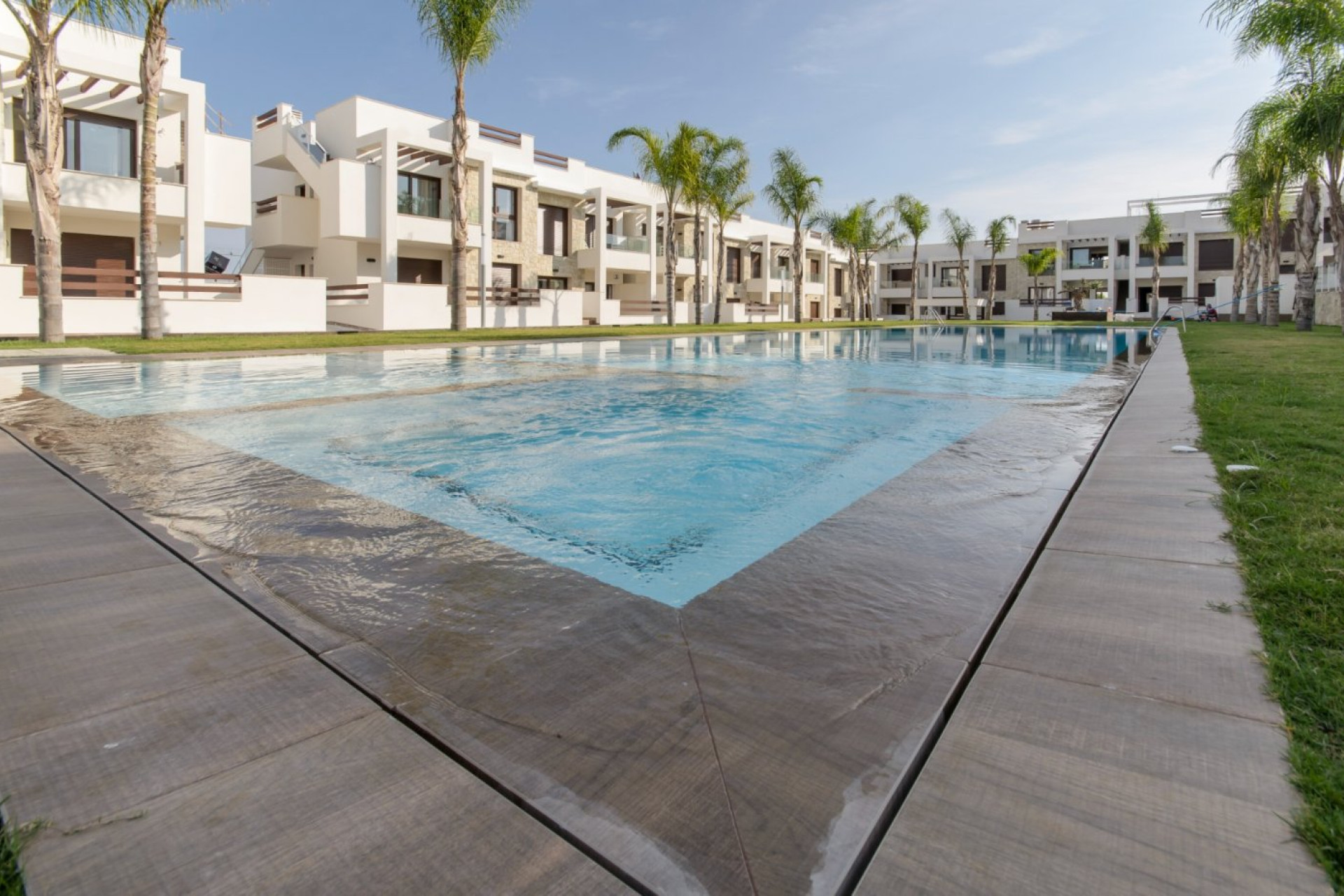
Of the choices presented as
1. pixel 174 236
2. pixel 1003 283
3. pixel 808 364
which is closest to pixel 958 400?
pixel 808 364

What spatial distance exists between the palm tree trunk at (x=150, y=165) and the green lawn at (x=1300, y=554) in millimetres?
18570

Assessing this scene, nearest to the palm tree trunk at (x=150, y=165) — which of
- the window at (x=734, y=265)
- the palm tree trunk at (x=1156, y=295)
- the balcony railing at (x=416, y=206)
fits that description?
the balcony railing at (x=416, y=206)

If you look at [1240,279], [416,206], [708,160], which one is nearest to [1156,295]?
[1240,279]

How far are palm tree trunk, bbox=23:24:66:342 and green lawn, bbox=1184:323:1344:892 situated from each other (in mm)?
19172

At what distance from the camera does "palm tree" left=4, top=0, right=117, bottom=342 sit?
48.0 feet

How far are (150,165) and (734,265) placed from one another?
35.8 meters

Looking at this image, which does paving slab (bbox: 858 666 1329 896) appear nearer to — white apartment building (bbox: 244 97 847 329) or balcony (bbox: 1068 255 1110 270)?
white apartment building (bbox: 244 97 847 329)

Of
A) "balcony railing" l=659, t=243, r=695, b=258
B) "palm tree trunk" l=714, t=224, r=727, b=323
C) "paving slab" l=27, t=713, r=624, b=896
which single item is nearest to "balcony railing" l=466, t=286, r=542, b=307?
"palm tree trunk" l=714, t=224, r=727, b=323

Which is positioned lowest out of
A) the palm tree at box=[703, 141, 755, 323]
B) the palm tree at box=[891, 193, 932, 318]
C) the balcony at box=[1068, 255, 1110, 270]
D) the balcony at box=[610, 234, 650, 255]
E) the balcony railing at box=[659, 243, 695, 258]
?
the balcony at box=[610, 234, 650, 255]

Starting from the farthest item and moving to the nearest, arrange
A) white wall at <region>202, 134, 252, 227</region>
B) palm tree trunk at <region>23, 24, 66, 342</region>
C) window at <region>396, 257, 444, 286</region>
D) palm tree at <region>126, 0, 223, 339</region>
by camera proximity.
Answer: window at <region>396, 257, 444, 286</region> < white wall at <region>202, 134, 252, 227</region> < palm tree at <region>126, 0, 223, 339</region> < palm tree trunk at <region>23, 24, 66, 342</region>

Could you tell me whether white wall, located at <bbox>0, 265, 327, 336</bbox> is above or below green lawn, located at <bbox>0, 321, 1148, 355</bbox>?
above

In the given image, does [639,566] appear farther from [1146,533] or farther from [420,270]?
[420,270]

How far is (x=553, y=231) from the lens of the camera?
35031mm

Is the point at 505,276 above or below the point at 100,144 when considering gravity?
below
